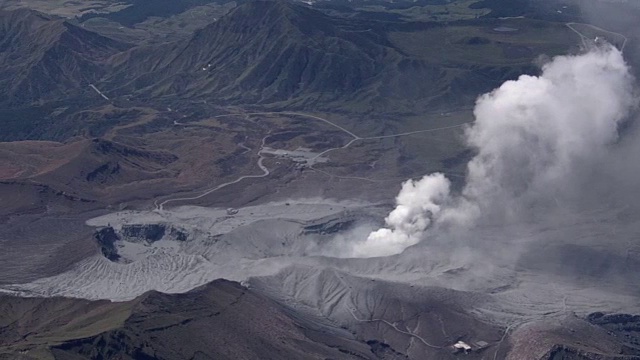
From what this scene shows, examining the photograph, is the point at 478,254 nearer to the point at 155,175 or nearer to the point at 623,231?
the point at 623,231

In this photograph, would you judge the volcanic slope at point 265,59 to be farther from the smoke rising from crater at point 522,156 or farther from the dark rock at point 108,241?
the dark rock at point 108,241

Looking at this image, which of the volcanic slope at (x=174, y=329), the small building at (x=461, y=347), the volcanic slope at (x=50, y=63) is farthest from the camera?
the volcanic slope at (x=50, y=63)

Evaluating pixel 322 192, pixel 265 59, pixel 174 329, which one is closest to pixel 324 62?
pixel 265 59

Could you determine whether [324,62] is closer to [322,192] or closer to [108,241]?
[322,192]

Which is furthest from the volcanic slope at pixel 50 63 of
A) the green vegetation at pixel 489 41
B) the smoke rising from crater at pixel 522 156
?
the smoke rising from crater at pixel 522 156

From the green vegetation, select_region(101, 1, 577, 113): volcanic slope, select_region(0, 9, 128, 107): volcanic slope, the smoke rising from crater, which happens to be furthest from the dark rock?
the green vegetation
